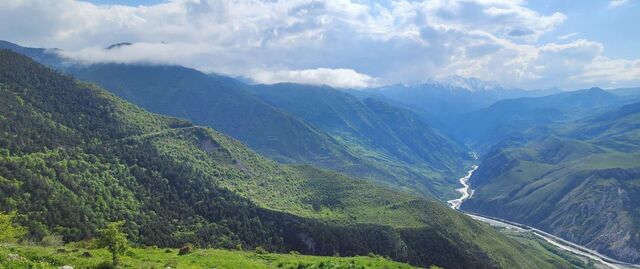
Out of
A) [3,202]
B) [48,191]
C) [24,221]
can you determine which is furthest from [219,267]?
[48,191]

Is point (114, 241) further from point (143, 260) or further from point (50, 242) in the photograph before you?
point (50, 242)

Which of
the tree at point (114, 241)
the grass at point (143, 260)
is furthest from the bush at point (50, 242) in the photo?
the tree at point (114, 241)

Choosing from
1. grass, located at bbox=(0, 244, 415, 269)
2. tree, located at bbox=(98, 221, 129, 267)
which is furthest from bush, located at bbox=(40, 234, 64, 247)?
tree, located at bbox=(98, 221, 129, 267)

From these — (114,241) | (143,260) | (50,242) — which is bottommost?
(50,242)

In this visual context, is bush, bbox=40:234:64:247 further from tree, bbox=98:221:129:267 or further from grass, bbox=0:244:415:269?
tree, bbox=98:221:129:267

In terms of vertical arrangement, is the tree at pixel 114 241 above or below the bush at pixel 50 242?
above

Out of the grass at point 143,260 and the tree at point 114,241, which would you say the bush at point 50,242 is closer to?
the grass at point 143,260

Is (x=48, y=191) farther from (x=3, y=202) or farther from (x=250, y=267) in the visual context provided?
(x=250, y=267)

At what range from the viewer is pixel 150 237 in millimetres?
192250

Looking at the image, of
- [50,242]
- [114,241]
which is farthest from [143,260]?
[50,242]

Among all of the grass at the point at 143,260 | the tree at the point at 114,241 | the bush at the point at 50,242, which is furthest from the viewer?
the bush at the point at 50,242

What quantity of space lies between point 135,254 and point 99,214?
13049 centimetres

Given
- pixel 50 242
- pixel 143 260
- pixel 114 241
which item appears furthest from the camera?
pixel 50 242

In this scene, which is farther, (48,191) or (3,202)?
(48,191)
